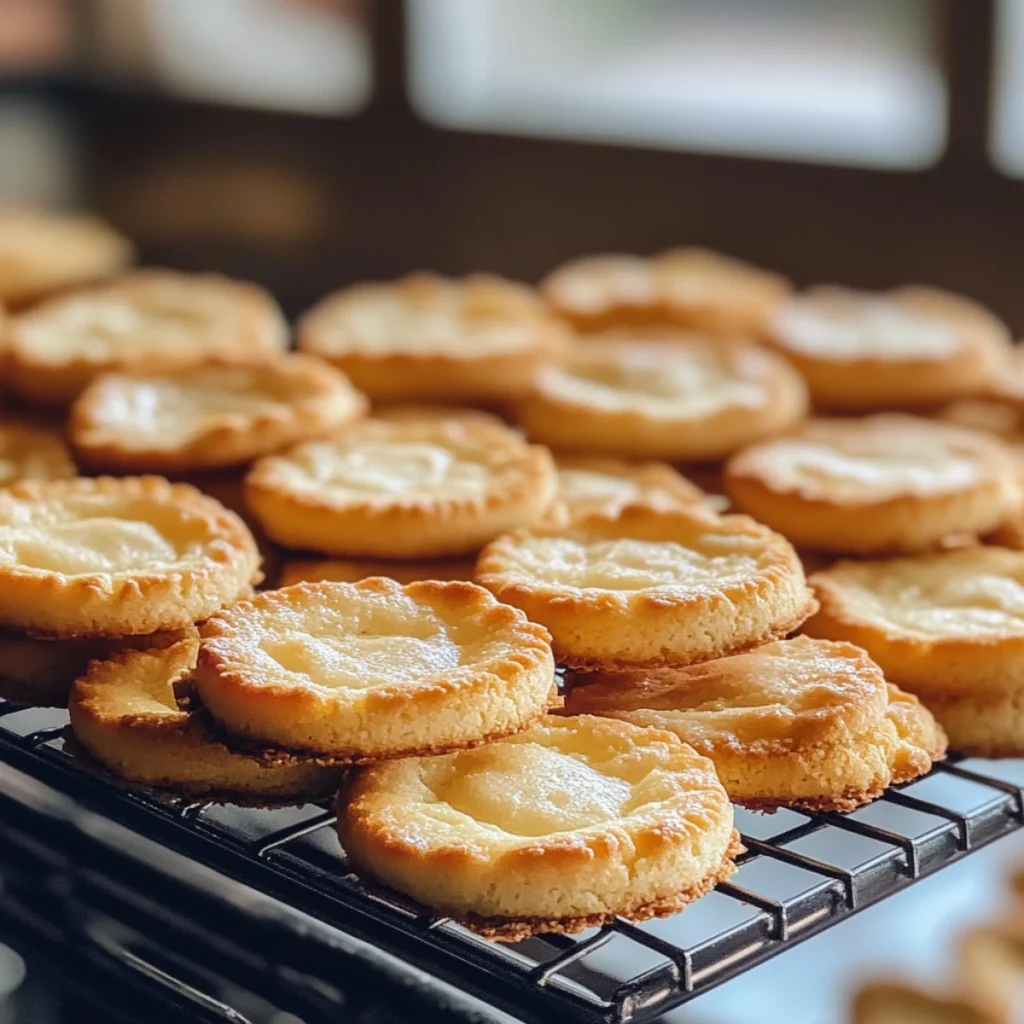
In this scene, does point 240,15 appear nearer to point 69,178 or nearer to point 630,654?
point 69,178

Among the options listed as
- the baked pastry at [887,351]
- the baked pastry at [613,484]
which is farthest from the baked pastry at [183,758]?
the baked pastry at [887,351]

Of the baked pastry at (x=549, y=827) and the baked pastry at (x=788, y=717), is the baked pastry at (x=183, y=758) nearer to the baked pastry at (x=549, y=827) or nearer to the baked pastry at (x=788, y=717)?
the baked pastry at (x=549, y=827)

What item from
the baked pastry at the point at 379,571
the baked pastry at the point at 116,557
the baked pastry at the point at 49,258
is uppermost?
the baked pastry at the point at 49,258

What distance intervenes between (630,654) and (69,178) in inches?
159

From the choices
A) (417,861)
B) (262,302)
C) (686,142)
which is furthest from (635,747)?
(686,142)

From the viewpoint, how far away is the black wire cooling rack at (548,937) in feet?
3.64

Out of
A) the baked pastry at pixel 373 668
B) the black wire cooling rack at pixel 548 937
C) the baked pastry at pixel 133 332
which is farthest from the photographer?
the baked pastry at pixel 133 332

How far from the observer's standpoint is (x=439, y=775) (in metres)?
1.29

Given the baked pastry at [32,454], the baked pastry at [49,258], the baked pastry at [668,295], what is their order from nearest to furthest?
the baked pastry at [32,454] < the baked pastry at [668,295] < the baked pastry at [49,258]

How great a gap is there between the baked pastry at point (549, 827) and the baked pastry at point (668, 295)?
4.11 feet

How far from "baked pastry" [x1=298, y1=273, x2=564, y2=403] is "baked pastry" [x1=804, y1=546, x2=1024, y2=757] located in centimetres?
63

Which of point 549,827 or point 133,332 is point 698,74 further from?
point 549,827

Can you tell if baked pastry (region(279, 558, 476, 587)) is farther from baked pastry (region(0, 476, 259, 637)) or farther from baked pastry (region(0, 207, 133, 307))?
baked pastry (region(0, 207, 133, 307))

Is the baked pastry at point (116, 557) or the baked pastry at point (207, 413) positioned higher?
the baked pastry at point (207, 413)
